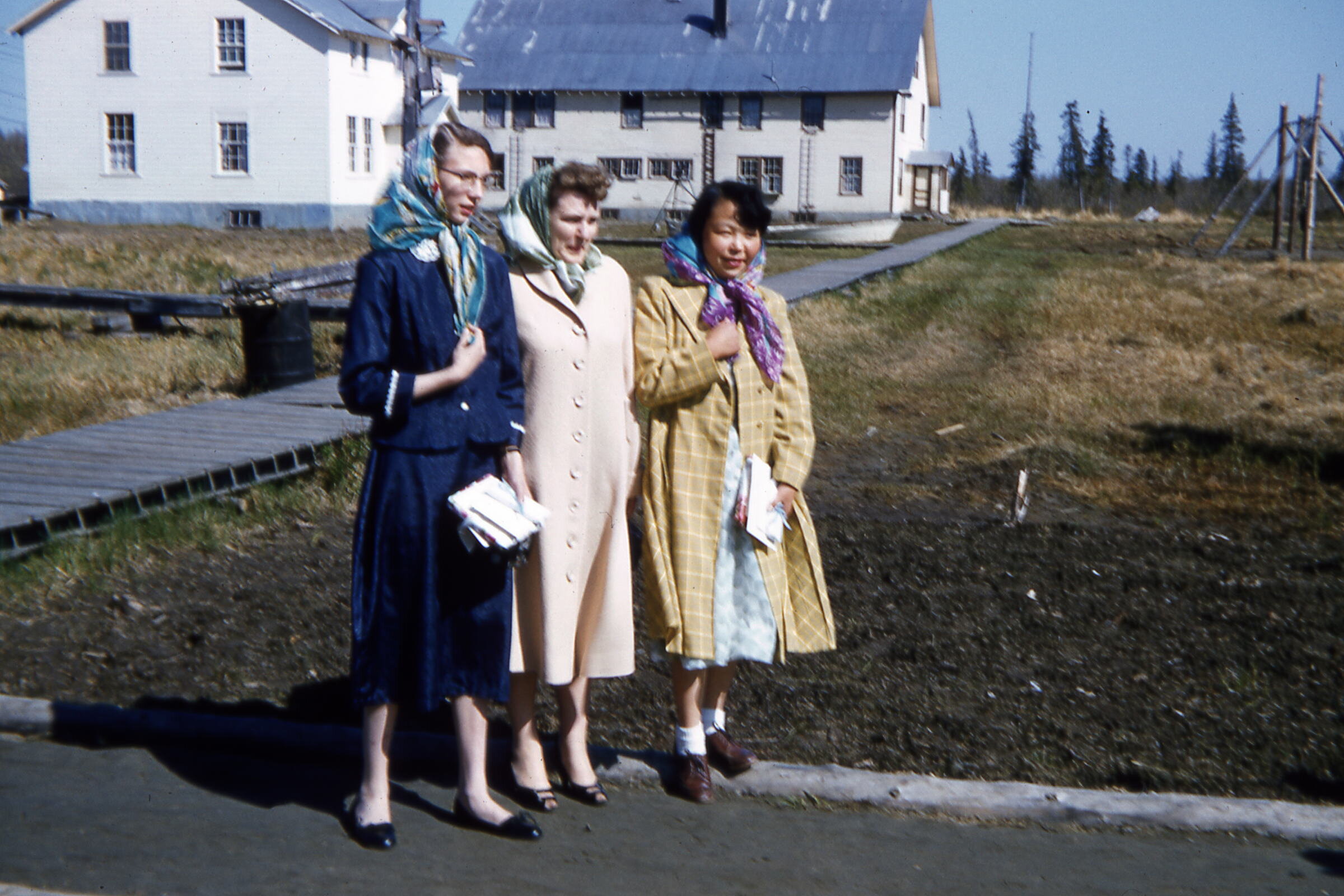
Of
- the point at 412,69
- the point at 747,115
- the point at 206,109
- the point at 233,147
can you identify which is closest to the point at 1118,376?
the point at 412,69

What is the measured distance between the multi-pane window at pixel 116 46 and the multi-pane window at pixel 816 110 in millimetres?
20927

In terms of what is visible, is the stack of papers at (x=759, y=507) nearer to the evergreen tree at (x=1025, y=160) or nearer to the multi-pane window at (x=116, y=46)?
the multi-pane window at (x=116, y=46)

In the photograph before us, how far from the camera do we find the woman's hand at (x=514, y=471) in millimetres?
3645

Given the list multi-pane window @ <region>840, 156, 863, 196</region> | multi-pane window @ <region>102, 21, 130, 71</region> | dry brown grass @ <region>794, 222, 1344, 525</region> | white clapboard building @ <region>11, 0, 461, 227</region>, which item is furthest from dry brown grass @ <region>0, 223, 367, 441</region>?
multi-pane window @ <region>840, 156, 863, 196</region>

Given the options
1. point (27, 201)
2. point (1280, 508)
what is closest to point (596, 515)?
point (1280, 508)

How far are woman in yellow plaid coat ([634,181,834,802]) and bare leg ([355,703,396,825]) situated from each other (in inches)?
30.8

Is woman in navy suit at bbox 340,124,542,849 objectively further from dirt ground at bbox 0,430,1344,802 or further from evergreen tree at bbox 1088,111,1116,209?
evergreen tree at bbox 1088,111,1116,209

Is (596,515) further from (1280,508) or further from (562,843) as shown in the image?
(1280,508)

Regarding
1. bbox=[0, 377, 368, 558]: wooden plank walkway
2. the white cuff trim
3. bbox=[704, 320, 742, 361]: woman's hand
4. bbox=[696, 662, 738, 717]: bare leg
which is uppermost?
bbox=[704, 320, 742, 361]: woman's hand

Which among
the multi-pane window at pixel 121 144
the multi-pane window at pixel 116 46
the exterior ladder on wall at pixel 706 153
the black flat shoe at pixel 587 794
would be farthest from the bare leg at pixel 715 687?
the exterior ladder on wall at pixel 706 153

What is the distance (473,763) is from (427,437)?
34.8 inches

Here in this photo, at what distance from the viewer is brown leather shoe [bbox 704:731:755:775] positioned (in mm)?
4008

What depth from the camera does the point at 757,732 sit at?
4.49 metres

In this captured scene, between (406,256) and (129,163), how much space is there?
37.8 m
